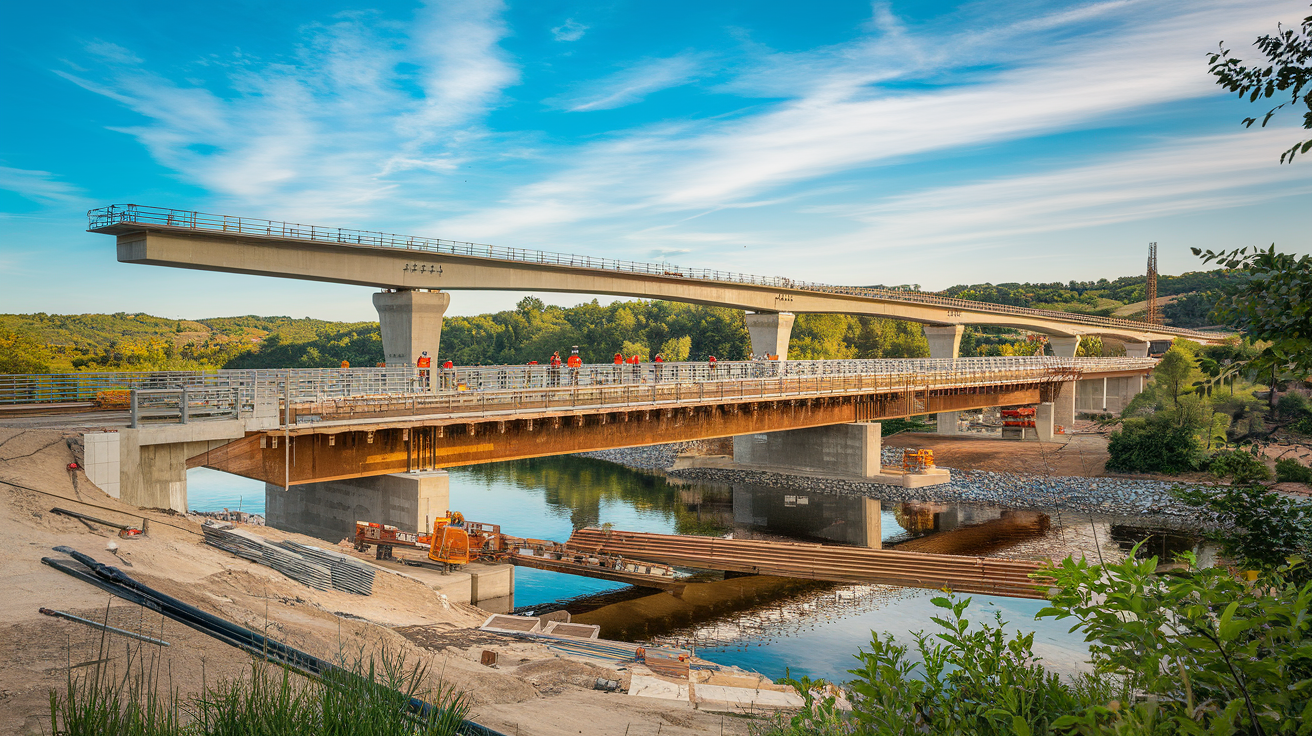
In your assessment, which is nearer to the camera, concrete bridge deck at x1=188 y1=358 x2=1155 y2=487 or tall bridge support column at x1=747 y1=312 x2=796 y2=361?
concrete bridge deck at x1=188 y1=358 x2=1155 y2=487

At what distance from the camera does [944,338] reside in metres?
80.3

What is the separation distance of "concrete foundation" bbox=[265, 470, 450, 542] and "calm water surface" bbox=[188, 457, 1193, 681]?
4549 mm

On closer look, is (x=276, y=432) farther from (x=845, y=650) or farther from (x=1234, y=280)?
(x=1234, y=280)

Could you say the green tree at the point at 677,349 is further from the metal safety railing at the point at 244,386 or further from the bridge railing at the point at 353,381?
the metal safety railing at the point at 244,386

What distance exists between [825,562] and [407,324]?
24.9m

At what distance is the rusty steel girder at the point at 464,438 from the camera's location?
2217 centimetres

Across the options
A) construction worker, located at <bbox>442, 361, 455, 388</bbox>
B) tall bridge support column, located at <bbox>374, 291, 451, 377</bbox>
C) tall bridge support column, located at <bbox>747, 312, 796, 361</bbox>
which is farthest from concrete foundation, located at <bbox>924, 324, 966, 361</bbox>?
construction worker, located at <bbox>442, 361, 455, 388</bbox>

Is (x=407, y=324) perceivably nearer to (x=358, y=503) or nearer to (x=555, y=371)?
(x=555, y=371)

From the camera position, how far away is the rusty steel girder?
72.7ft

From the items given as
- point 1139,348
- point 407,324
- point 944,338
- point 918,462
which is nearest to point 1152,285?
point 1139,348

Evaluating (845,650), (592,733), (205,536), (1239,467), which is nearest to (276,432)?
(205,536)

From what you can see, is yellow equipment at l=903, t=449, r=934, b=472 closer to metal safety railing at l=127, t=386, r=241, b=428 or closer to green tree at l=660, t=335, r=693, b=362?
metal safety railing at l=127, t=386, r=241, b=428

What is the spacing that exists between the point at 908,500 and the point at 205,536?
40.2 metres

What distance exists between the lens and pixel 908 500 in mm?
47938
